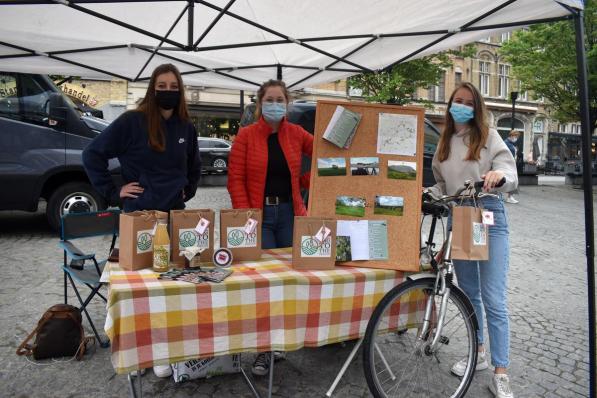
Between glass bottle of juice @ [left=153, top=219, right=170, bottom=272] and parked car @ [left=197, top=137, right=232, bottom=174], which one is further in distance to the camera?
parked car @ [left=197, top=137, right=232, bottom=174]

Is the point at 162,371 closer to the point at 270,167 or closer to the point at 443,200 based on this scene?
the point at 270,167

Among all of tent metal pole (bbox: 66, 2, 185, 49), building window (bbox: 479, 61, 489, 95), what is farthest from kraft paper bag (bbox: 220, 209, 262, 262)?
building window (bbox: 479, 61, 489, 95)

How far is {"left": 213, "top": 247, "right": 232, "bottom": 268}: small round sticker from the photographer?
251 cm

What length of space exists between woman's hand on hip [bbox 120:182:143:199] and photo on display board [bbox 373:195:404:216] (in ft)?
4.96

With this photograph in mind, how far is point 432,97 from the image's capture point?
3475cm

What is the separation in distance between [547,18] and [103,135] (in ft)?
9.85

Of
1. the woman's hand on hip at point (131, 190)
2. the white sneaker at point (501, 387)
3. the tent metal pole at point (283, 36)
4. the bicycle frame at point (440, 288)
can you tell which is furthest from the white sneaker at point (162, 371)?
the tent metal pole at point (283, 36)

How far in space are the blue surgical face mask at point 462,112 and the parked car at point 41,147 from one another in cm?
550

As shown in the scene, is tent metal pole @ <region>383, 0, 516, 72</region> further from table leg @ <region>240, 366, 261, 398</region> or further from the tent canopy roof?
table leg @ <region>240, 366, 261, 398</region>

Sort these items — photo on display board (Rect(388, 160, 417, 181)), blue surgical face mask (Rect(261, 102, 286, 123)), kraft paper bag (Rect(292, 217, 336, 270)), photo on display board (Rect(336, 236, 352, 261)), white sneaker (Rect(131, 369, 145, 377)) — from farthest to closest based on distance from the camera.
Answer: blue surgical face mask (Rect(261, 102, 286, 123)) → photo on display board (Rect(388, 160, 417, 181)) → photo on display board (Rect(336, 236, 352, 261)) → kraft paper bag (Rect(292, 217, 336, 270)) → white sneaker (Rect(131, 369, 145, 377))

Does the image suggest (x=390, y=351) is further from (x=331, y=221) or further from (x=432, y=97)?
(x=432, y=97)

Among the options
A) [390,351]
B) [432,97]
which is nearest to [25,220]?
[390,351]

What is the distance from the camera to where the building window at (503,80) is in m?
37.2

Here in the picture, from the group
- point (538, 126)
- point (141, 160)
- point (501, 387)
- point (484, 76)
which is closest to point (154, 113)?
point (141, 160)
